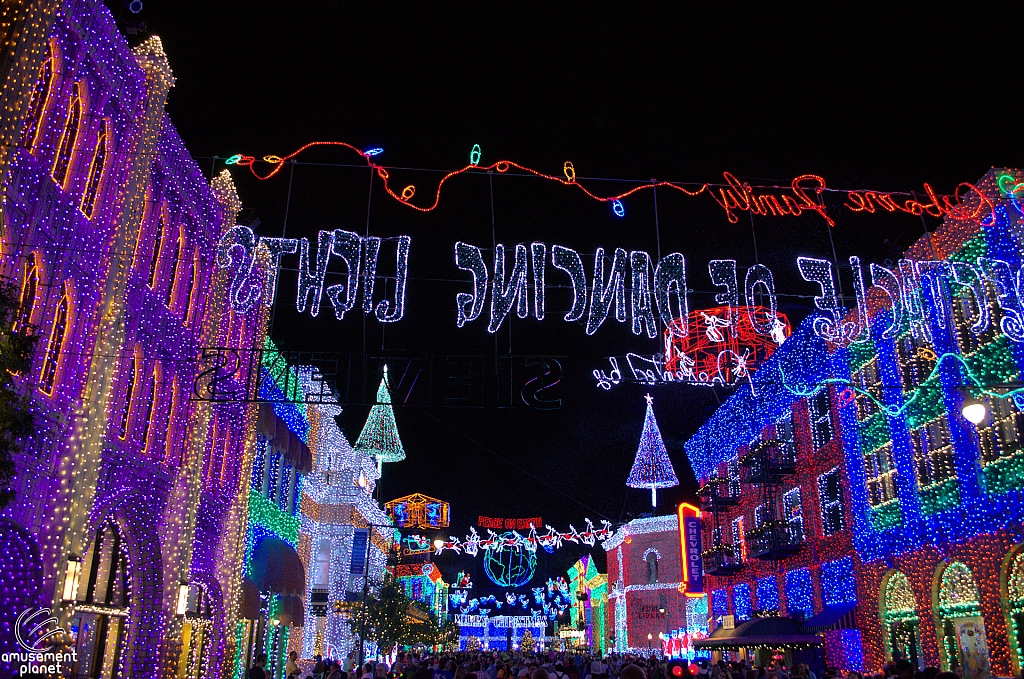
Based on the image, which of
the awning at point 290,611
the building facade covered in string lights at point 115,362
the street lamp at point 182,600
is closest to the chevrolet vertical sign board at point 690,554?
the awning at point 290,611

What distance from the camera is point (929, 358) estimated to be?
66.8ft

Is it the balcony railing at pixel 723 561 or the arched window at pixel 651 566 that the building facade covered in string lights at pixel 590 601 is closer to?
the arched window at pixel 651 566

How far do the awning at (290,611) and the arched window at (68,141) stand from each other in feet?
53.1

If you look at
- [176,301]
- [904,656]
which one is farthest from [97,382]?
[904,656]

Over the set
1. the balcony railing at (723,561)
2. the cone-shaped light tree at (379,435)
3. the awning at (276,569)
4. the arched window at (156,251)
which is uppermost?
the cone-shaped light tree at (379,435)

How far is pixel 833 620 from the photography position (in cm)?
2522

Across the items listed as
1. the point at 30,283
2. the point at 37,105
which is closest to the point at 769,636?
the point at 30,283

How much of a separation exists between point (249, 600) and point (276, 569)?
2108mm

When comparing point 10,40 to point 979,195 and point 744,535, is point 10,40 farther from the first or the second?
point 744,535

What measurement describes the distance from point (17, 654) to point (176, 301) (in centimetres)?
849

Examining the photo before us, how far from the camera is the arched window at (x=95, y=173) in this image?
13562 millimetres

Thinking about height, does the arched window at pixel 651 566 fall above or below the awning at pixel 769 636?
above

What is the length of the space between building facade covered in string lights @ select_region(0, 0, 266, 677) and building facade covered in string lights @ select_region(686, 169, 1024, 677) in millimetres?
12268

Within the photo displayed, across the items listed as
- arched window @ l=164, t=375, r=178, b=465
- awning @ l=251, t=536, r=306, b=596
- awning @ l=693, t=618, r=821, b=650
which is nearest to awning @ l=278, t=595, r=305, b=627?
awning @ l=251, t=536, r=306, b=596
